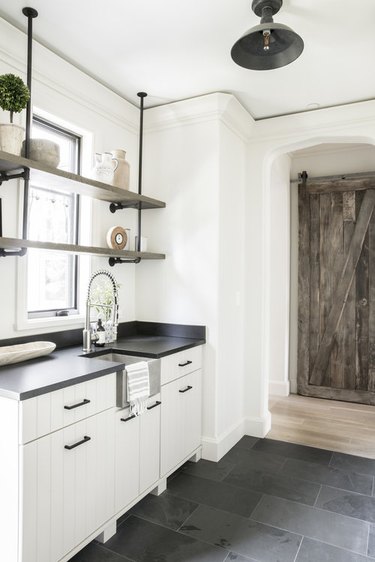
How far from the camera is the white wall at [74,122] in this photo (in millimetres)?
2289

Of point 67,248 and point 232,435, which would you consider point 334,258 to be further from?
point 67,248

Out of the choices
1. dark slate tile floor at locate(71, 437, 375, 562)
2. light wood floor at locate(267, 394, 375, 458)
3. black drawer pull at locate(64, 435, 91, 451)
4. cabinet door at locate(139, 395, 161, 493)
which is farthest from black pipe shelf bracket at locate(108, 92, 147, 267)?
light wood floor at locate(267, 394, 375, 458)

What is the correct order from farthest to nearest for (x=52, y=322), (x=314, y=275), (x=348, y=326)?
(x=314, y=275)
(x=348, y=326)
(x=52, y=322)

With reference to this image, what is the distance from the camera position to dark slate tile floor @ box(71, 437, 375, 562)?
6.66 feet

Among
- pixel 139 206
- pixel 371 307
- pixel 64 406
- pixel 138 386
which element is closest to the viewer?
pixel 64 406

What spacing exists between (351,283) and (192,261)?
7.45 ft

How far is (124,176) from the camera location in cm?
285

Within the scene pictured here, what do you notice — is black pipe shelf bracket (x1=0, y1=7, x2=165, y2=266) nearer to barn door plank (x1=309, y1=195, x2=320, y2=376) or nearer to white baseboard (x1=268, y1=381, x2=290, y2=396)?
barn door plank (x1=309, y1=195, x2=320, y2=376)

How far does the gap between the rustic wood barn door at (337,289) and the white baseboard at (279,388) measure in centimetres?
17

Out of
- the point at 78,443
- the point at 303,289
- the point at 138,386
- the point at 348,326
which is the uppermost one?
the point at 303,289

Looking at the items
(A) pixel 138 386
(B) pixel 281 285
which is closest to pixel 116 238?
(A) pixel 138 386

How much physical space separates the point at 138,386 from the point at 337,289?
10.2 ft

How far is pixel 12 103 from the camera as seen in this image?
78.7 inches

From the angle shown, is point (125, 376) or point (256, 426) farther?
point (256, 426)
